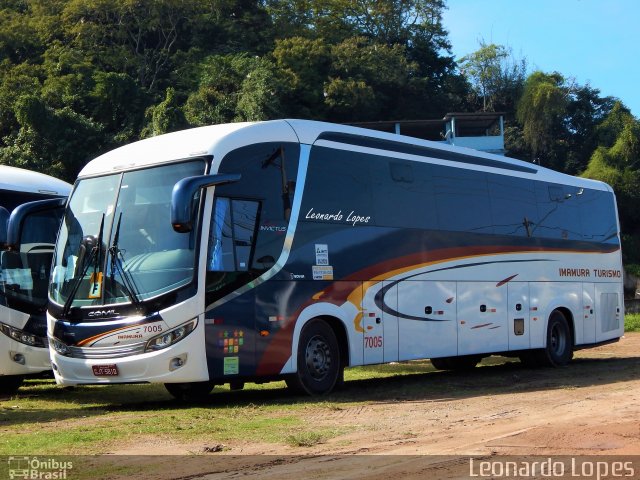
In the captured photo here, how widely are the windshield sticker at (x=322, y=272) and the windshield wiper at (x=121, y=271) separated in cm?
261

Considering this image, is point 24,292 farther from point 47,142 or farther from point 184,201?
point 47,142

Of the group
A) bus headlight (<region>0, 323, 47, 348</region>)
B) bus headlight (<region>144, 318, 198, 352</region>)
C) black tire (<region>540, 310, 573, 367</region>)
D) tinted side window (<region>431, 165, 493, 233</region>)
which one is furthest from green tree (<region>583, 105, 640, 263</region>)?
bus headlight (<region>144, 318, 198, 352</region>)

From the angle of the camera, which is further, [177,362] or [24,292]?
[24,292]

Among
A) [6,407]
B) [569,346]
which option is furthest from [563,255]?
[6,407]

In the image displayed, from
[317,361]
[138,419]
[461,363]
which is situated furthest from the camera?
[461,363]

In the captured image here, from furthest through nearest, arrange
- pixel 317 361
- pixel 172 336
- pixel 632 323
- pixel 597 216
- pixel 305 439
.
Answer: pixel 632 323
pixel 597 216
pixel 317 361
pixel 172 336
pixel 305 439

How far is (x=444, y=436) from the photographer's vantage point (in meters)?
8.70

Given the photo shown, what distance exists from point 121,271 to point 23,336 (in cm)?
330

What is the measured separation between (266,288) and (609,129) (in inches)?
2207

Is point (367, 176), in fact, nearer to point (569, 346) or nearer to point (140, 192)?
point (140, 192)

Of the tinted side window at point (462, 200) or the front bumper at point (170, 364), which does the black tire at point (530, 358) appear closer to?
the tinted side window at point (462, 200)

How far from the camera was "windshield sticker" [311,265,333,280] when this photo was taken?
12.5 metres

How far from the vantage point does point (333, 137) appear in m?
13.2

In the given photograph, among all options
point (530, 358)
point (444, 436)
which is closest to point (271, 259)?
point (444, 436)
